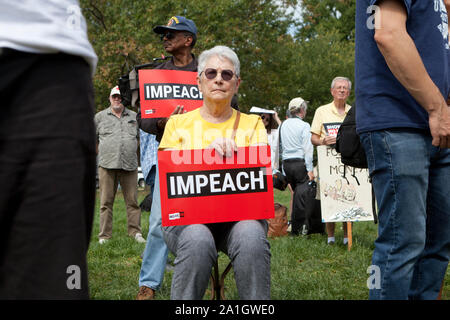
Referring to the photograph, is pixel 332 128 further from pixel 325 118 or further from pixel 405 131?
pixel 405 131

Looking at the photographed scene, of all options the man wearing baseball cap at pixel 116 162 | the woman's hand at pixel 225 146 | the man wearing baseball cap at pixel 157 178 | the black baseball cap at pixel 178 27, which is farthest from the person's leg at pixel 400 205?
the man wearing baseball cap at pixel 116 162

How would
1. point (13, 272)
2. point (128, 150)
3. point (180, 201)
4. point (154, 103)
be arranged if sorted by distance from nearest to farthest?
point (13, 272), point (180, 201), point (154, 103), point (128, 150)

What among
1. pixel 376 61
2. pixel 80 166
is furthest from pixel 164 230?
pixel 80 166

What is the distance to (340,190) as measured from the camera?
271 inches

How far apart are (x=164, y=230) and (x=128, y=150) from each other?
17.9ft

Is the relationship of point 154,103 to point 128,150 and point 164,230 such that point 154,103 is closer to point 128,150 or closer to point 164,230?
point 164,230

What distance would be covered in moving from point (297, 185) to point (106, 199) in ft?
9.62

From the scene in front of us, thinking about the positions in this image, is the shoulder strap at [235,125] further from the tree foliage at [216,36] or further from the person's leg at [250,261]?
the tree foliage at [216,36]

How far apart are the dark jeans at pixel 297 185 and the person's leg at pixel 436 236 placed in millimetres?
4911

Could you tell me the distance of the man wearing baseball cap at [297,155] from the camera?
789 centimetres

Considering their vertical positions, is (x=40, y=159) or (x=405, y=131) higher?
(x=405, y=131)

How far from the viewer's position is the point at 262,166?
303cm
